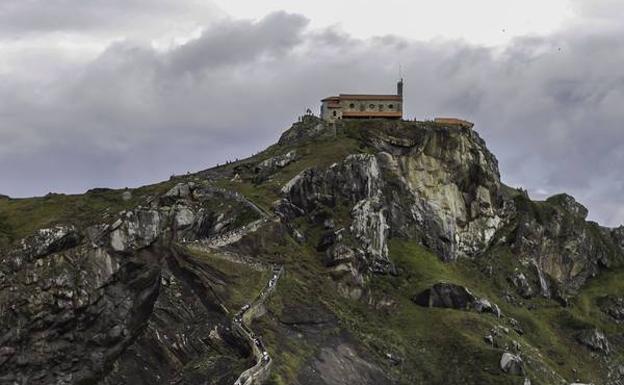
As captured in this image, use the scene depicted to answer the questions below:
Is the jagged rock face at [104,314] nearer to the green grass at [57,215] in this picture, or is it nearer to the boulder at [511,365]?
the green grass at [57,215]

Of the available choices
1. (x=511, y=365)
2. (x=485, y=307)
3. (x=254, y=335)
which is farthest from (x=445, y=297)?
(x=254, y=335)

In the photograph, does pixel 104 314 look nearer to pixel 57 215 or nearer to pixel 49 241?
pixel 49 241

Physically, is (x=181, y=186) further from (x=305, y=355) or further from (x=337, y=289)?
(x=305, y=355)

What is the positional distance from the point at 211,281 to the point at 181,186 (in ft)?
128

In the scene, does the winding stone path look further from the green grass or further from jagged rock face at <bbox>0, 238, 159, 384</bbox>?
the green grass

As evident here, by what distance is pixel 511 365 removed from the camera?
169 meters

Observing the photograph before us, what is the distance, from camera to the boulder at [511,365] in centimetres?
16875

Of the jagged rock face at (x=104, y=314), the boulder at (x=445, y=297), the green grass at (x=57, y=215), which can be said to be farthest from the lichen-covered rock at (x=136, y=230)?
the boulder at (x=445, y=297)

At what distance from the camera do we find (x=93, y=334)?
533 feet

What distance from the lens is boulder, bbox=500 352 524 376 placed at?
554 ft

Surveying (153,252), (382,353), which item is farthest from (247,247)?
(382,353)

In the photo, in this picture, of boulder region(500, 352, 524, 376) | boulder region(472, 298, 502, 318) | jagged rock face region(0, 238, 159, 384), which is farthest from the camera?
boulder region(472, 298, 502, 318)

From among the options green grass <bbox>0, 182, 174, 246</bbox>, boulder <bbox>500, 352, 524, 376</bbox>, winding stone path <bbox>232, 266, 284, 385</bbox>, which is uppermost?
green grass <bbox>0, 182, 174, 246</bbox>

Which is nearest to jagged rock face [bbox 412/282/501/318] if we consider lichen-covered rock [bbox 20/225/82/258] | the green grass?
the green grass
